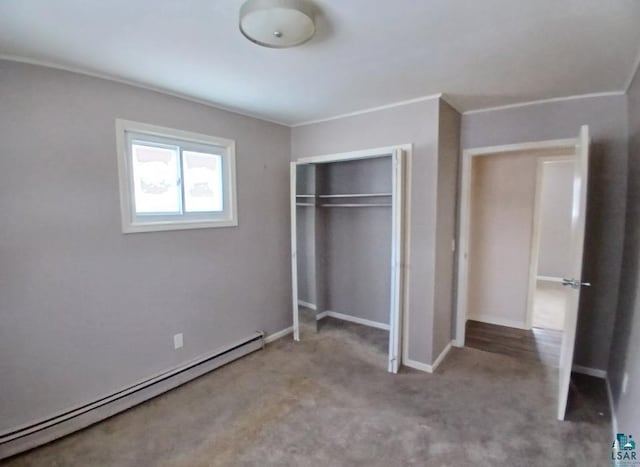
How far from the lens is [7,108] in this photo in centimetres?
185

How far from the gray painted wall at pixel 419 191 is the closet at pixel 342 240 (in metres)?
0.49

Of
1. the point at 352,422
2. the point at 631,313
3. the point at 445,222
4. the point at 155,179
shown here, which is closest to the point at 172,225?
the point at 155,179

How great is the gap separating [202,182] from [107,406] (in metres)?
1.89

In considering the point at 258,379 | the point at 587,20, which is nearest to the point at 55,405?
the point at 258,379

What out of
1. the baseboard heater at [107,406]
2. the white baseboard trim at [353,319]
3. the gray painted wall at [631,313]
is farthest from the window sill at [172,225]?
the gray painted wall at [631,313]

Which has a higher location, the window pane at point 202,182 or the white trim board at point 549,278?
the window pane at point 202,182

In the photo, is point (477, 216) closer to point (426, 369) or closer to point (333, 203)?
point (333, 203)

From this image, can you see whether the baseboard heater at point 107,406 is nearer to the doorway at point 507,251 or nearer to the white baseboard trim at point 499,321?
the doorway at point 507,251

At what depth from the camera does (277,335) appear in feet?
11.8

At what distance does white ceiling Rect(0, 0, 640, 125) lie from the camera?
4.75 feet

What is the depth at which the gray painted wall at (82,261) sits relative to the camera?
1913 millimetres

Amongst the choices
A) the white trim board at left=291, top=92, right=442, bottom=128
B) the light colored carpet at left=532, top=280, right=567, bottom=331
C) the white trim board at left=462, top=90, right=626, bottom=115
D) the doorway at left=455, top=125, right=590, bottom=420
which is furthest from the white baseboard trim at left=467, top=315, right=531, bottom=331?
the white trim board at left=291, top=92, right=442, bottom=128

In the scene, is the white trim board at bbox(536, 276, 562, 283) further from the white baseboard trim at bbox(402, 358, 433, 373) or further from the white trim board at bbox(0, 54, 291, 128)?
the white trim board at bbox(0, 54, 291, 128)

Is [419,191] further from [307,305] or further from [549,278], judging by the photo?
[549,278]
